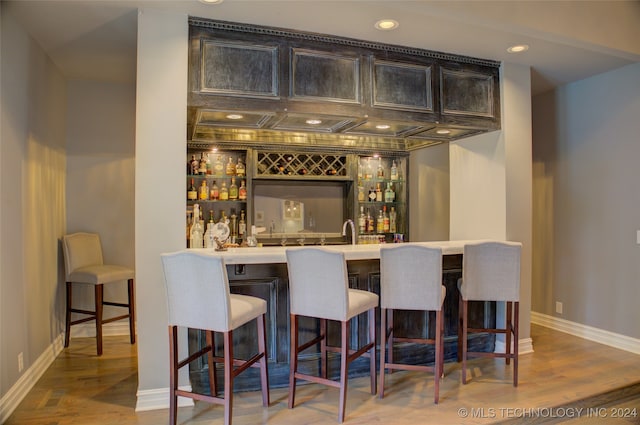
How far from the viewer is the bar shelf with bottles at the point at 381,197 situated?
17.3 feet

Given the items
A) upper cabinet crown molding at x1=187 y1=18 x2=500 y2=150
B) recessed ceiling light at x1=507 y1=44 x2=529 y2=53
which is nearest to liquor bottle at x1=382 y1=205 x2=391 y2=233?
upper cabinet crown molding at x1=187 y1=18 x2=500 y2=150

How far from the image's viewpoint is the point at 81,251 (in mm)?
4070

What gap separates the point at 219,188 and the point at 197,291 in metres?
2.41

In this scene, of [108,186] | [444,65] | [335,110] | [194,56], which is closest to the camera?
[194,56]

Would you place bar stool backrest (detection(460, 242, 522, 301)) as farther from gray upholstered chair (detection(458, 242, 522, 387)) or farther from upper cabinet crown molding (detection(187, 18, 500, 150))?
upper cabinet crown molding (detection(187, 18, 500, 150))

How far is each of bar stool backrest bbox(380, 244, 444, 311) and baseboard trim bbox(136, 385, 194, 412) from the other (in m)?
1.47

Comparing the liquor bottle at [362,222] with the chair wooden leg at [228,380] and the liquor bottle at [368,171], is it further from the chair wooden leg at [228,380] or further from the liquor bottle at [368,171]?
the chair wooden leg at [228,380]

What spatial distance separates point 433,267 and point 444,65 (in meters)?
1.77

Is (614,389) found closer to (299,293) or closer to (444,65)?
(299,293)

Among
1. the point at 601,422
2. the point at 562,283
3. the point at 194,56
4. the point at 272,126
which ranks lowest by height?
the point at 601,422

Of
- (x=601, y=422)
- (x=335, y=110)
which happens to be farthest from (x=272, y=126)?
(x=601, y=422)

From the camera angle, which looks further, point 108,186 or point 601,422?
point 108,186

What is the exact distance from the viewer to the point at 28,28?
3082mm

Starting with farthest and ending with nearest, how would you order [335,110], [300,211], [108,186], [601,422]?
[300,211], [108,186], [335,110], [601,422]
